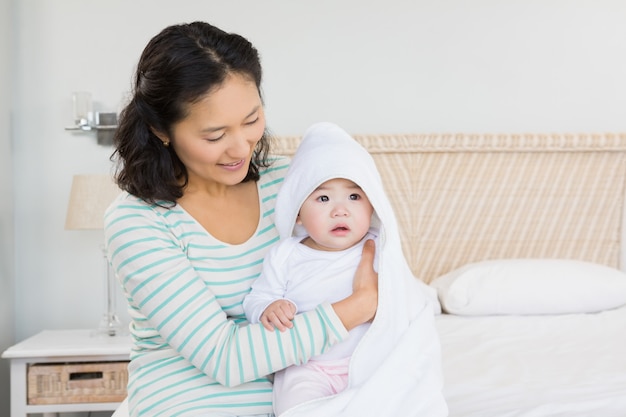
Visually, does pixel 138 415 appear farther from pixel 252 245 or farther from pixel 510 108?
pixel 510 108

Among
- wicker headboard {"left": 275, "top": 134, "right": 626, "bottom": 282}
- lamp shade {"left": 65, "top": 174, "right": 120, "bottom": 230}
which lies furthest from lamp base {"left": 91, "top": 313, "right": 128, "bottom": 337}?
wicker headboard {"left": 275, "top": 134, "right": 626, "bottom": 282}

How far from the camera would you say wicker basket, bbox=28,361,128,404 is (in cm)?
272

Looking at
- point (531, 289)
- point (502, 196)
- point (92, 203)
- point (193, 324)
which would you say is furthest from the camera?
point (502, 196)

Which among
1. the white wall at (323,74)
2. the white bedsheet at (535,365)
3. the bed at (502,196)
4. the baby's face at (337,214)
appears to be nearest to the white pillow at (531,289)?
the white bedsheet at (535,365)

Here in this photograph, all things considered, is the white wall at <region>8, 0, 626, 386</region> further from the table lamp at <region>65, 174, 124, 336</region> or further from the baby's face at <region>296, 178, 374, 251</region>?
the baby's face at <region>296, 178, 374, 251</region>

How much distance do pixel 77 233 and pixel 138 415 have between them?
202cm

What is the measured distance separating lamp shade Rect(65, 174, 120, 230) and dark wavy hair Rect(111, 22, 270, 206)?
139 cm

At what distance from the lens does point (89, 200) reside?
9.39 ft

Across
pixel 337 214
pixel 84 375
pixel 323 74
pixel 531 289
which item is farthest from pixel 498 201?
pixel 337 214

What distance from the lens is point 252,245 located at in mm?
1466

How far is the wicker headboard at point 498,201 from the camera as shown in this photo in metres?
3.21

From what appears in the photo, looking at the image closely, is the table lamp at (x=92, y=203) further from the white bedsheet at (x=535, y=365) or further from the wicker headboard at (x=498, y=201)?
the white bedsheet at (x=535, y=365)

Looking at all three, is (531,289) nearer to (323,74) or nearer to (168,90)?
(323,74)

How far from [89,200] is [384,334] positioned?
1.85 metres
